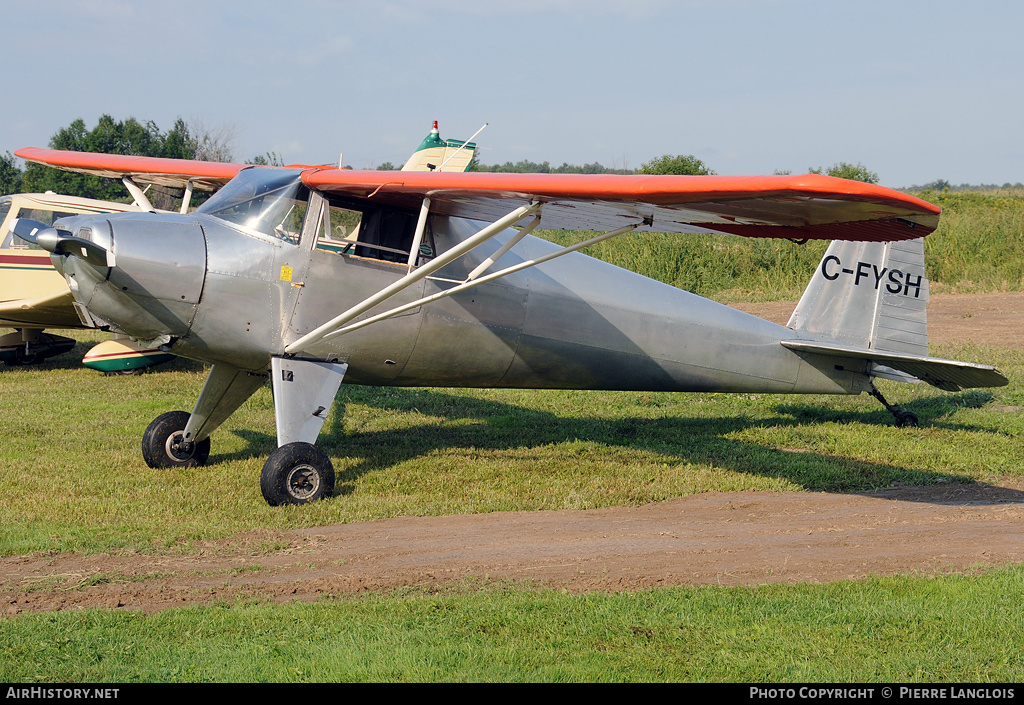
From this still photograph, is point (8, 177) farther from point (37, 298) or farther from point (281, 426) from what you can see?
point (281, 426)

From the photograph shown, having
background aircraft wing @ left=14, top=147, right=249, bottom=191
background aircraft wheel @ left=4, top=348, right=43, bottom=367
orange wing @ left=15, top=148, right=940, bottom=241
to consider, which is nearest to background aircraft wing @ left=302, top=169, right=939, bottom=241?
orange wing @ left=15, top=148, right=940, bottom=241

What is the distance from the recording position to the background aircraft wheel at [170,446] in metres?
7.98

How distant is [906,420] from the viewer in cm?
992

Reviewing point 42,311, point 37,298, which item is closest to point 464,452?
point 42,311

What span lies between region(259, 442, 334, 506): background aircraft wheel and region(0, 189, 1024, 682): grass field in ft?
0.53

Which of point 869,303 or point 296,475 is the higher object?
point 869,303

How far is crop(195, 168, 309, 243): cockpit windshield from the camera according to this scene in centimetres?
712

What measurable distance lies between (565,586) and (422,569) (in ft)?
3.12

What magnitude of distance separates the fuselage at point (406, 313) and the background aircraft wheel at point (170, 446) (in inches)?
44.6

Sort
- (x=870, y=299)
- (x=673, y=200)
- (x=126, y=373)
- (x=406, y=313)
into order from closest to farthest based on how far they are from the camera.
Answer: (x=673, y=200), (x=406, y=313), (x=870, y=299), (x=126, y=373)

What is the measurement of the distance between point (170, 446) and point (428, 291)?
9.39 ft

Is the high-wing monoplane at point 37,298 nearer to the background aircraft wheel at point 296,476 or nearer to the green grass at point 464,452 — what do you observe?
the green grass at point 464,452

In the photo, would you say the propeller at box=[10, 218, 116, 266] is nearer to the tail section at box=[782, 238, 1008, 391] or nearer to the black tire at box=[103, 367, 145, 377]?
the tail section at box=[782, 238, 1008, 391]

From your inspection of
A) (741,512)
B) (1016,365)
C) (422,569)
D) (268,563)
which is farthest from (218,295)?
(1016,365)
